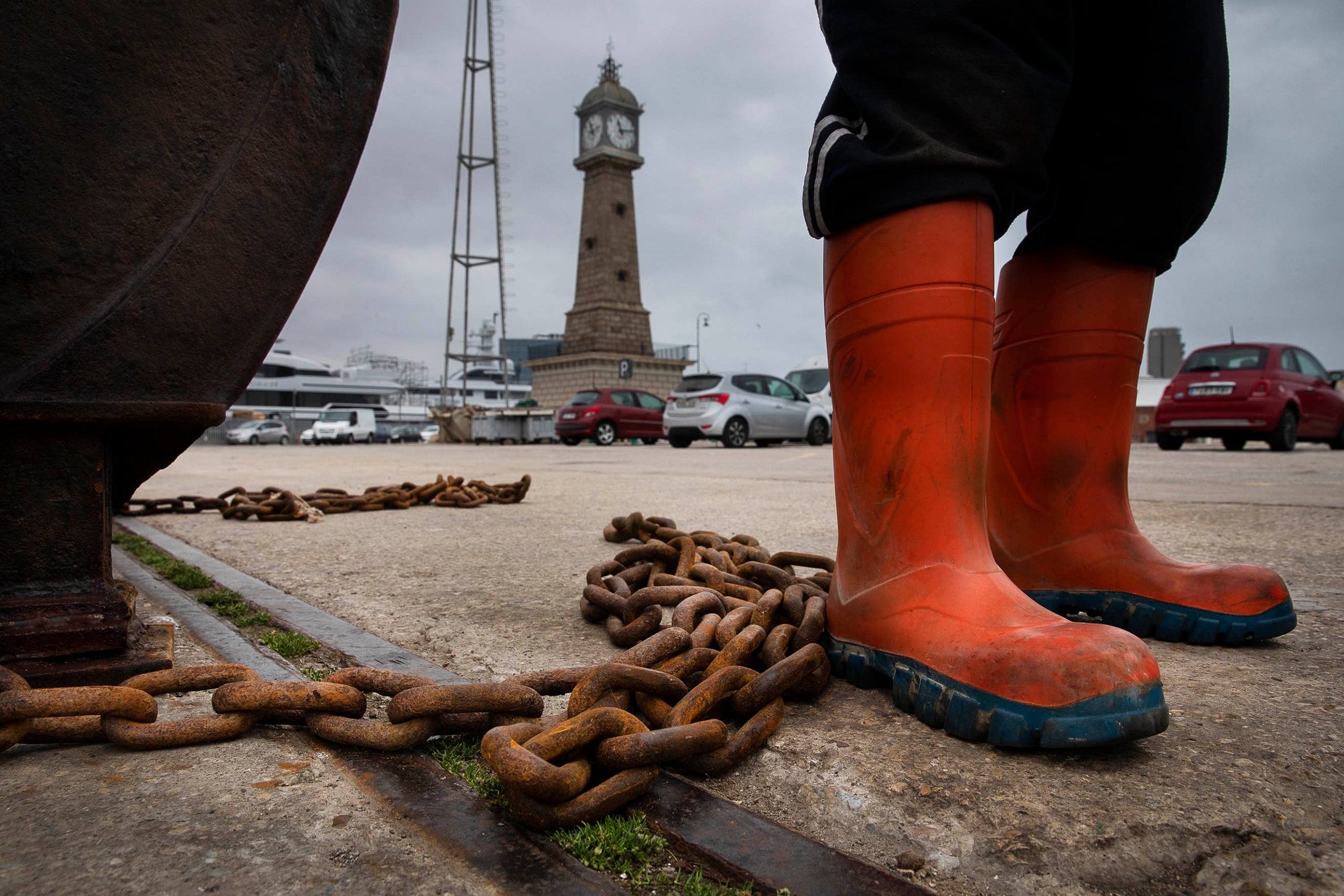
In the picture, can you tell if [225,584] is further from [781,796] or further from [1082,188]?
[1082,188]

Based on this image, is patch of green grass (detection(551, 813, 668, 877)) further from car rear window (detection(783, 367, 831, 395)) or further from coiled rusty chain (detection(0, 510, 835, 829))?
car rear window (detection(783, 367, 831, 395))

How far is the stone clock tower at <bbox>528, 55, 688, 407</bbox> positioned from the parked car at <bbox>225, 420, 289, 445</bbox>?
47.1ft

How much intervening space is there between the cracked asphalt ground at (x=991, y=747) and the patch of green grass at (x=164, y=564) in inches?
6.7

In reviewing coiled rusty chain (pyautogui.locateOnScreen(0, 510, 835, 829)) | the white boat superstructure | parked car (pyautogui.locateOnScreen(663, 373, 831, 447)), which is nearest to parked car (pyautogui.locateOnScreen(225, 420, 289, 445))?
the white boat superstructure

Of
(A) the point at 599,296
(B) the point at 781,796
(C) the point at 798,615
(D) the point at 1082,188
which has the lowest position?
(B) the point at 781,796

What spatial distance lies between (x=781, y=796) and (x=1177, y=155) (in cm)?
146

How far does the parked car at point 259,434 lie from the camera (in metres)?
31.8

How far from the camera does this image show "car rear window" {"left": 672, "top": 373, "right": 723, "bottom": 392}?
15.4 meters

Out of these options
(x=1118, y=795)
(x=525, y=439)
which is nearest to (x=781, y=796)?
(x=1118, y=795)

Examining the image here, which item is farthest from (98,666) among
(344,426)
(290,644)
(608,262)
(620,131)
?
(620,131)

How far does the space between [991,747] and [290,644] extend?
1264 mm

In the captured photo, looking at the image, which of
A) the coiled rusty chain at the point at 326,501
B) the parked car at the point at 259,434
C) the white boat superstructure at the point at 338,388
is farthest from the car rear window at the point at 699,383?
the white boat superstructure at the point at 338,388

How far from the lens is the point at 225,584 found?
2172mm

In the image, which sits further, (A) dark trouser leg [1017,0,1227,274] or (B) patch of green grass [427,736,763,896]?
(A) dark trouser leg [1017,0,1227,274]
